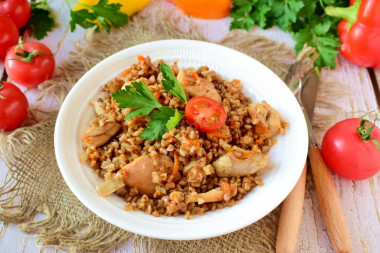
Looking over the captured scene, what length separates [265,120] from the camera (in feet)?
10.7

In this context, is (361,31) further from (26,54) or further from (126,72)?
(26,54)

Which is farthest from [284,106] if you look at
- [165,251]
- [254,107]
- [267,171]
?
[165,251]

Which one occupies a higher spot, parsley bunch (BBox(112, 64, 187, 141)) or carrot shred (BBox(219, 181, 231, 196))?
parsley bunch (BBox(112, 64, 187, 141))

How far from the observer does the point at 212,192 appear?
2.92 m

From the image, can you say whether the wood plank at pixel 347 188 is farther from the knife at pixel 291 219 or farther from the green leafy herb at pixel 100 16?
the green leafy herb at pixel 100 16

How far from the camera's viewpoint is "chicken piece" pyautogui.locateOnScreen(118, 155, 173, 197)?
9.56 ft

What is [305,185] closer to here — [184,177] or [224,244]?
[224,244]

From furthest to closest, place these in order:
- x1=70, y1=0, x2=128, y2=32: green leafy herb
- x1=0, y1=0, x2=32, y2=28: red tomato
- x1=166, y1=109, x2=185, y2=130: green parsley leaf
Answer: x1=0, y1=0, x2=32, y2=28: red tomato → x1=70, y1=0, x2=128, y2=32: green leafy herb → x1=166, y1=109, x2=185, y2=130: green parsley leaf

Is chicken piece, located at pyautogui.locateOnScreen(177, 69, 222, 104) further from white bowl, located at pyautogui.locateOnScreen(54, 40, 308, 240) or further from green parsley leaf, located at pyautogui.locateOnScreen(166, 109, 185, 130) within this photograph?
white bowl, located at pyautogui.locateOnScreen(54, 40, 308, 240)

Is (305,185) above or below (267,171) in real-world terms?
below

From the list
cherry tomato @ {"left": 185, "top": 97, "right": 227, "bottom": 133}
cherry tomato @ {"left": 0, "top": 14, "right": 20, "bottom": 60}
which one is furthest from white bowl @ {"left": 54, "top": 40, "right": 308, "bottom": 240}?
cherry tomato @ {"left": 0, "top": 14, "right": 20, "bottom": 60}

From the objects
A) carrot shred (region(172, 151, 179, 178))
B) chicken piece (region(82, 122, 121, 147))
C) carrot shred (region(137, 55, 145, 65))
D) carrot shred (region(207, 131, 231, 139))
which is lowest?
carrot shred (region(172, 151, 179, 178))

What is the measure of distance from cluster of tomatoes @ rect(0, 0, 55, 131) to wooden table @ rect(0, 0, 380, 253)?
0.79ft

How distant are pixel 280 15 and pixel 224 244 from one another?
10.3ft
